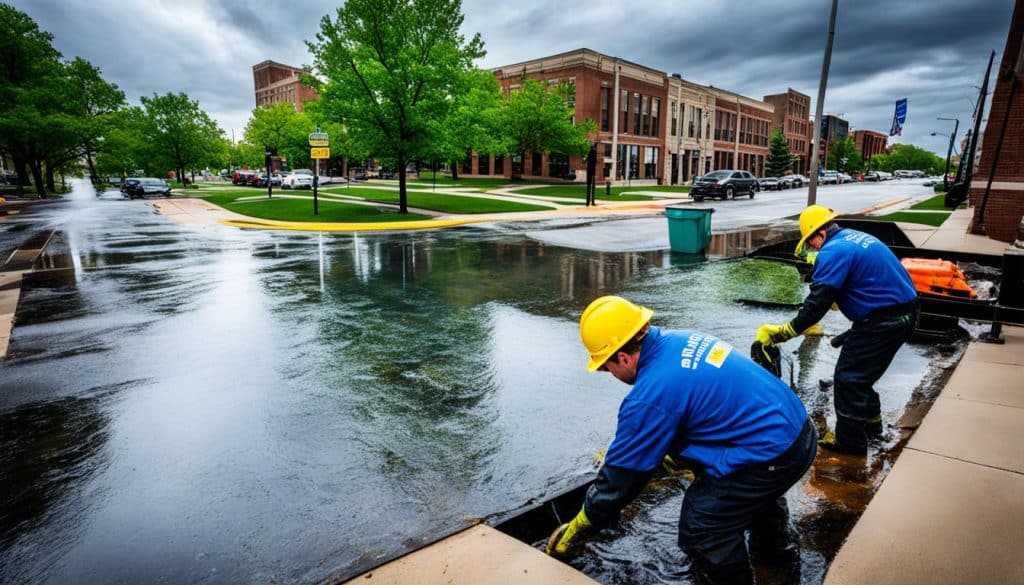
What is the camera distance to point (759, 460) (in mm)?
2475

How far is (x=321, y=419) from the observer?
4.94m

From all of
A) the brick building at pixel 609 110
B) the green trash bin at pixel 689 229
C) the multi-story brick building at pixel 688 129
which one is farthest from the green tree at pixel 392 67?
the multi-story brick building at pixel 688 129

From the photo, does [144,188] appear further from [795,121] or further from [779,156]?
[795,121]

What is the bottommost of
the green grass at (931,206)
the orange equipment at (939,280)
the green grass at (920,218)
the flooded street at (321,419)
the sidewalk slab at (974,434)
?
the flooded street at (321,419)

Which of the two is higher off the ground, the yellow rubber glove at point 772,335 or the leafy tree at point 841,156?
the leafy tree at point 841,156

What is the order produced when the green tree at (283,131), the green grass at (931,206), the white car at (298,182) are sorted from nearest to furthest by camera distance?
1. the green grass at (931,206)
2. the white car at (298,182)
3. the green tree at (283,131)

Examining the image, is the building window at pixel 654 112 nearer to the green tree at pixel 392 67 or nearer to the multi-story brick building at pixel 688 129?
the multi-story brick building at pixel 688 129

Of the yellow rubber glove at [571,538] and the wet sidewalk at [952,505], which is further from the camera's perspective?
the wet sidewalk at [952,505]

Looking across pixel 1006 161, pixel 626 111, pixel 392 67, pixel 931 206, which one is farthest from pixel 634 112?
pixel 1006 161

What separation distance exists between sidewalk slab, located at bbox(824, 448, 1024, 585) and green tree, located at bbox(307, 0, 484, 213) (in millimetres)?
21659

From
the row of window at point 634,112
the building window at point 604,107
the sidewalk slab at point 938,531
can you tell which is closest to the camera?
the sidewalk slab at point 938,531

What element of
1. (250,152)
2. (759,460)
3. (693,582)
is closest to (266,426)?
(693,582)

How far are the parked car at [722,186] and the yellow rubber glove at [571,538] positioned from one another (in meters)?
34.6

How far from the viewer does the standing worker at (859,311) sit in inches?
157
